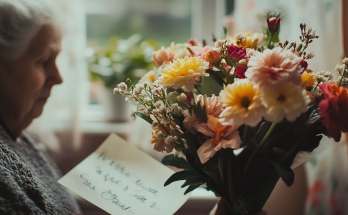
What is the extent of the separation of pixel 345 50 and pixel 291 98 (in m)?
0.78

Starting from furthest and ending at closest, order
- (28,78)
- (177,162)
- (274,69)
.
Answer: (28,78)
(177,162)
(274,69)

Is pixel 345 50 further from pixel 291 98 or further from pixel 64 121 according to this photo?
pixel 64 121

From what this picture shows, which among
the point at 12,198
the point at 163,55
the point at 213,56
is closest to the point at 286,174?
the point at 213,56

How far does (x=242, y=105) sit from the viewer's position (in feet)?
1.29

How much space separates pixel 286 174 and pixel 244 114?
152 mm

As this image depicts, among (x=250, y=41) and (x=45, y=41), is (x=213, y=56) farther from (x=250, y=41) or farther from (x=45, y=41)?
(x=45, y=41)

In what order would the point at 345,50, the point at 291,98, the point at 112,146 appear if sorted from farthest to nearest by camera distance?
1. the point at 345,50
2. the point at 112,146
3. the point at 291,98

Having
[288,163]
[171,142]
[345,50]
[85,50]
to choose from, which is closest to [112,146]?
[171,142]

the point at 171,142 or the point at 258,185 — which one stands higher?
the point at 171,142

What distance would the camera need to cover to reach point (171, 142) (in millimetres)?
468

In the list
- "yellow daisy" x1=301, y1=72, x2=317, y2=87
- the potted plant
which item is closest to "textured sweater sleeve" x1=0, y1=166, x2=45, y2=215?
"yellow daisy" x1=301, y1=72, x2=317, y2=87

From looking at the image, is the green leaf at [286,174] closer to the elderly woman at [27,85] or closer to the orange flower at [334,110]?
the orange flower at [334,110]

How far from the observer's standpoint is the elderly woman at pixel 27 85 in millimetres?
587

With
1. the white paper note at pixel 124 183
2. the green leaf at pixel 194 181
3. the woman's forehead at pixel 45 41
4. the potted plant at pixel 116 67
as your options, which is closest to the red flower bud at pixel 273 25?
the green leaf at pixel 194 181
